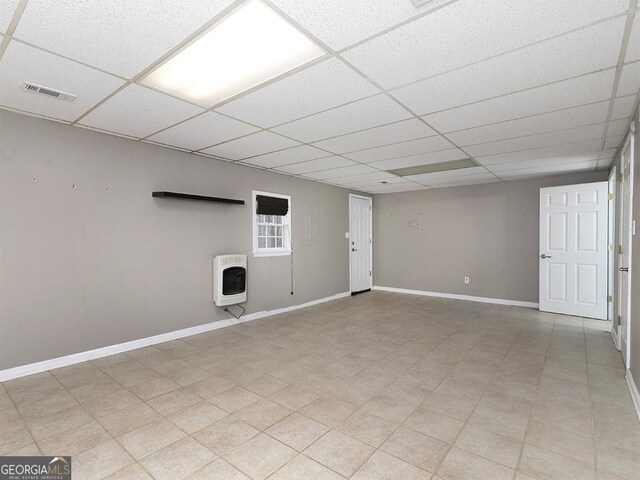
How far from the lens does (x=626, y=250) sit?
3.30 metres

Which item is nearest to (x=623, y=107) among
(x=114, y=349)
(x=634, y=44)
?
(x=634, y=44)

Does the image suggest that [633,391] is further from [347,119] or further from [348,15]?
[348,15]

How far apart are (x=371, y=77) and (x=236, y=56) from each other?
948 millimetres

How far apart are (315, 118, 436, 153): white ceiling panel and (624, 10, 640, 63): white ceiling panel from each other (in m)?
1.50

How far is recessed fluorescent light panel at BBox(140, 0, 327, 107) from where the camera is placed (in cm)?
177

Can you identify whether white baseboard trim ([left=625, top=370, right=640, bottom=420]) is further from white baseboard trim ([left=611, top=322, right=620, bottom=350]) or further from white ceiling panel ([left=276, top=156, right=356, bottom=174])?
white ceiling panel ([left=276, top=156, right=356, bottom=174])

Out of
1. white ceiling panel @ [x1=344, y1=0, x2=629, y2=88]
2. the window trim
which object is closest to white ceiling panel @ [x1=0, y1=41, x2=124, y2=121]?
white ceiling panel @ [x1=344, y1=0, x2=629, y2=88]

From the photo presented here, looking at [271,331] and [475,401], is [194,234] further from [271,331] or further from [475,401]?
[475,401]

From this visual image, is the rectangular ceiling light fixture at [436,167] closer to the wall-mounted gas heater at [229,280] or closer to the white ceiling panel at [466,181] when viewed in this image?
the white ceiling panel at [466,181]

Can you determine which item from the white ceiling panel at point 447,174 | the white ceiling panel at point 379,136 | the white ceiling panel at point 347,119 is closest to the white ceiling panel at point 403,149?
the white ceiling panel at point 379,136

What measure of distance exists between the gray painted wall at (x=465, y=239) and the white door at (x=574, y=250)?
1.61ft

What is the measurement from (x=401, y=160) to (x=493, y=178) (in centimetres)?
241

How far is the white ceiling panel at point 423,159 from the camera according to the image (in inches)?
169

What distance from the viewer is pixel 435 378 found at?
2.98 meters
